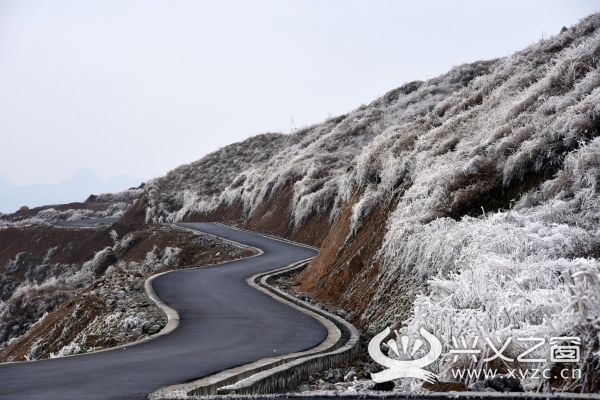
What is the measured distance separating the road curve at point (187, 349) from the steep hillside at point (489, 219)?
2158mm

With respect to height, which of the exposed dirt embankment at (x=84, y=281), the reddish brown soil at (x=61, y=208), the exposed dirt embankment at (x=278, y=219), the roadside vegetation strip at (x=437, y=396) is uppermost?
the reddish brown soil at (x=61, y=208)

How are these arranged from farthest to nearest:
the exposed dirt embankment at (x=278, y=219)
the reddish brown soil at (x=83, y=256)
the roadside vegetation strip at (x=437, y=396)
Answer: the exposed dirt embankment at (x=278, y=219) → the reddish brown soil at (x=83, y=256) → the roadside vegetation strip at (x=437, y=396)

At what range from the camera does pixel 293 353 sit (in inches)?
436

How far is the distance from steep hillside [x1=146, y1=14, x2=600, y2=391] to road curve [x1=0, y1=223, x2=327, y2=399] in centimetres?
216

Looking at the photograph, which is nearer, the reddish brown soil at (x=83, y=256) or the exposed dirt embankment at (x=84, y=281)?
the exposed dirt embankment at (x=84, y=281)

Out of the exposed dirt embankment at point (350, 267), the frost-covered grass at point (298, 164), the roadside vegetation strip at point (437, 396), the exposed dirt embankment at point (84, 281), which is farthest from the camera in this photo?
the frost-covered grass at point (298, 164)

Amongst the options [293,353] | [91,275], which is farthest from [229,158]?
[293,353]

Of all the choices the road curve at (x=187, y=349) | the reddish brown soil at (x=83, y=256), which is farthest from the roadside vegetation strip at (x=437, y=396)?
the reddish brown soil at (x=83, y=256)

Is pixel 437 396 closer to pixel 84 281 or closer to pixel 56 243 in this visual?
pixel 84 281

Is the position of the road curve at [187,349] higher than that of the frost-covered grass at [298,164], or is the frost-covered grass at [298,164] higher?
the frost-covered grass at [298,164]

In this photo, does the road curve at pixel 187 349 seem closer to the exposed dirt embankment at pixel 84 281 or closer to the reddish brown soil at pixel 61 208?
the exposed dirt embankment at pixel 84 281

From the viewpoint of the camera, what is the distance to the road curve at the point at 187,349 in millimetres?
7750

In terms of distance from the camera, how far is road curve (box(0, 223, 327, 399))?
25.4 ft

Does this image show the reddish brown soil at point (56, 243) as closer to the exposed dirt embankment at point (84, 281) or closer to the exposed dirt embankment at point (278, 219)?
the exposed dirt embankment at point (84, 281)
